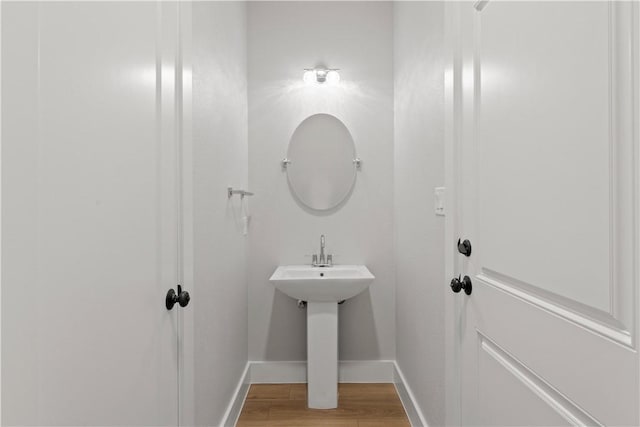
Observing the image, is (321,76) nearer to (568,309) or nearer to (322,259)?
(322,259)

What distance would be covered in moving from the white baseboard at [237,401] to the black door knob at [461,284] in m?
1.24

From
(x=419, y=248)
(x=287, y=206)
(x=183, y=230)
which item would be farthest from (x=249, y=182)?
(x=183, y=230)

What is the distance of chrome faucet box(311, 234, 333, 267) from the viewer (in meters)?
2.52

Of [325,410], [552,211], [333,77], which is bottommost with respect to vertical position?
[325,410]

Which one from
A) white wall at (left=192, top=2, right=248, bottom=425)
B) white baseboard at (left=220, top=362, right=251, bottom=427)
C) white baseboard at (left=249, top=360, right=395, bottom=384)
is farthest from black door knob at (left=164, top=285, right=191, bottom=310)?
white baseboard at (left=249, top=360, right=395, bottom=384)

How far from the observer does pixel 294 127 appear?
2.57 m

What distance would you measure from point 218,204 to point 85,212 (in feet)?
3.32

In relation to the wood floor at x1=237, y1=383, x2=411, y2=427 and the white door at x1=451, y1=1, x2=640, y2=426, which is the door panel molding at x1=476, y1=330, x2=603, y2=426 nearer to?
the white door at x1=451, y1=1, x2=640, y2=426

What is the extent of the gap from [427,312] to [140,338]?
1250 mm

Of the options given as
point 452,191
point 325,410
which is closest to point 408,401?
point 325,410

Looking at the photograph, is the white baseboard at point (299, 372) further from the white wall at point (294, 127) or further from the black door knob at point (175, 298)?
the black door knob at point (175, 298)

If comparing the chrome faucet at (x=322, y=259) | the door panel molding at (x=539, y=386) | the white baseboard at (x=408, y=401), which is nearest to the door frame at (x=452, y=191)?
the door panel molding at (x=539, y=386)

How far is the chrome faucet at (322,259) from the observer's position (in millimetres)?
2518

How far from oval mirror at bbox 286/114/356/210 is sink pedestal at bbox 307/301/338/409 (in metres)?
0.67
